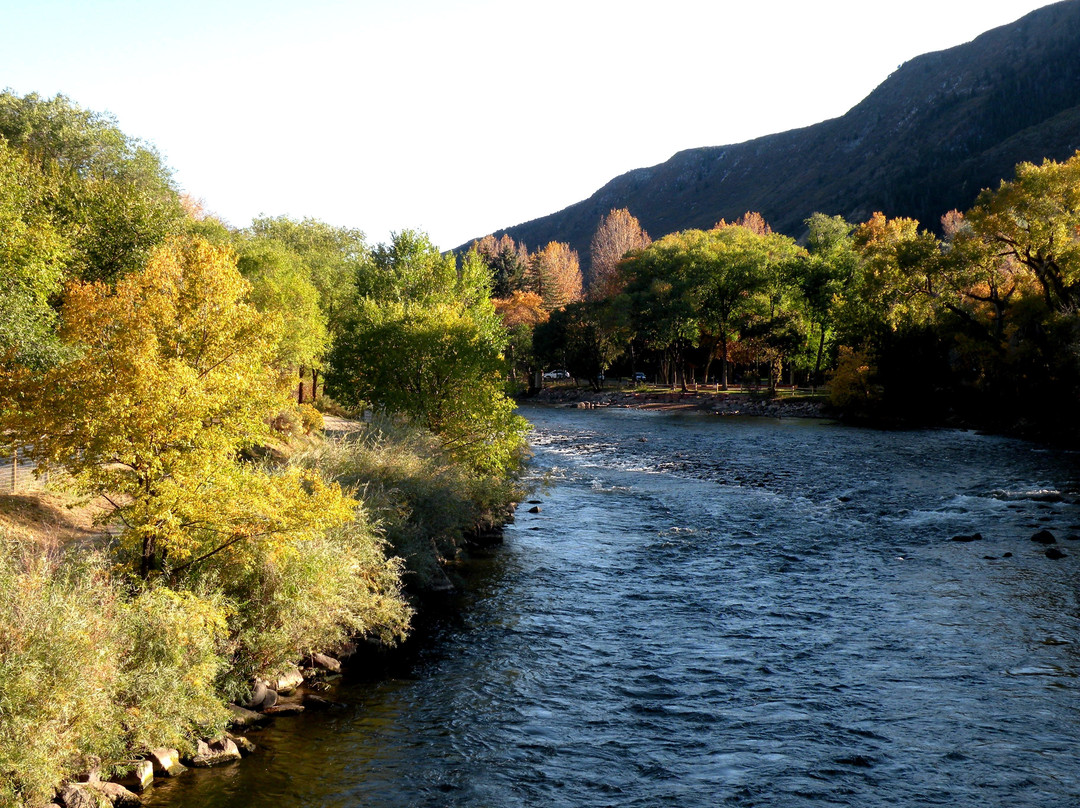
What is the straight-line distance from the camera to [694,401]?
270 feet

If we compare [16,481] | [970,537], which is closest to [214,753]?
[16,481]

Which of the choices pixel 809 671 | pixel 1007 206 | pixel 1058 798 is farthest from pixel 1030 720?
pixel 1007 206

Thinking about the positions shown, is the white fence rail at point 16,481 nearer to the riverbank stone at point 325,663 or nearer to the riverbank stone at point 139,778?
the riverbank stone at point 325,663

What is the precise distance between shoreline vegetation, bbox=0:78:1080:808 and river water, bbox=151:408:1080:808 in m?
1.61

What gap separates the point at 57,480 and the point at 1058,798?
53.9ft

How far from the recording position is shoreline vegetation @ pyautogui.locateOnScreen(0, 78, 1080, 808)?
11.0 m

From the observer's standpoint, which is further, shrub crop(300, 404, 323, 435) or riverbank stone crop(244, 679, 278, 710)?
shrub crop(300, 404, 323, 435)

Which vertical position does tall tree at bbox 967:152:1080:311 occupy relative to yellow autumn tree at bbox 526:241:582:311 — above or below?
below

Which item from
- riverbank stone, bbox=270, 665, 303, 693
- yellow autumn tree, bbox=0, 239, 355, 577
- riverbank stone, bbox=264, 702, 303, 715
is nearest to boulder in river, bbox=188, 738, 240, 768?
riverbank stone, bbox=264, 702, 303, 715

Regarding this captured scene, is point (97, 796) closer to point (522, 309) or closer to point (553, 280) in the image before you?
point (522, 309)

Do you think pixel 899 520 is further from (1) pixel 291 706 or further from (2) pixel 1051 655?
(1) pixel 291 706

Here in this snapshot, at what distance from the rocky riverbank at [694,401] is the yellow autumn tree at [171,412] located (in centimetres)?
6269

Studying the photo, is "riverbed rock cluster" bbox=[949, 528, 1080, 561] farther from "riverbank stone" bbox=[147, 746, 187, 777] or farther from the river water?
"riverbank stone" bbox=[147, 746, 187, 777]

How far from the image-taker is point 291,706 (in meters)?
13.7
